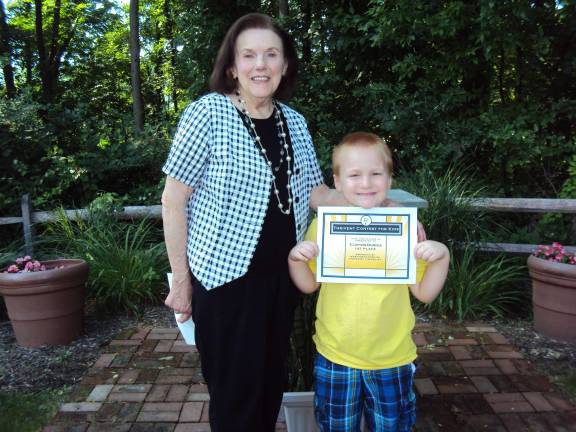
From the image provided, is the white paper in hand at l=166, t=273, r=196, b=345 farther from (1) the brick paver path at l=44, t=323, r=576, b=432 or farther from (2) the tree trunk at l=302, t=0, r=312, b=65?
(2) the tree trunk at l=302, t=0, r=312, b=65

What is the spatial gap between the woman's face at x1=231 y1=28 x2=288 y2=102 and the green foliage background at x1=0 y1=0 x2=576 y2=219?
12.6ft

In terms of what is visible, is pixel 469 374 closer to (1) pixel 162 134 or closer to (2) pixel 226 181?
(2) pixel 226 181

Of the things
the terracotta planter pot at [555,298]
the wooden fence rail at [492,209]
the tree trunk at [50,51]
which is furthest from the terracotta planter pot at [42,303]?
the tree trunk at [50,51]

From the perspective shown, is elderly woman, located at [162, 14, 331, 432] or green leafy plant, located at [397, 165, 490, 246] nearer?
elderly woman, located at [162, 14, 331, 432]

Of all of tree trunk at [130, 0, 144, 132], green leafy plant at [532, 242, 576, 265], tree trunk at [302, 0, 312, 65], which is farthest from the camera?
tree trunk at [130, 0, 144, 132]

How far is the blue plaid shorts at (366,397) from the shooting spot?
173 cm

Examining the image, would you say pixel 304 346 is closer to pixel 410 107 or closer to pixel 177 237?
pixel 177 237

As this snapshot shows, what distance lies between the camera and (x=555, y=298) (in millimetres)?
3688

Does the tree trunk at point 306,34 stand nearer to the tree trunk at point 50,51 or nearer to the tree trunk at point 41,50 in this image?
the tree trunk at point 50,51

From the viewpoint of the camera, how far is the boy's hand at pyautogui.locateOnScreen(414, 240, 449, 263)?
1617 mm

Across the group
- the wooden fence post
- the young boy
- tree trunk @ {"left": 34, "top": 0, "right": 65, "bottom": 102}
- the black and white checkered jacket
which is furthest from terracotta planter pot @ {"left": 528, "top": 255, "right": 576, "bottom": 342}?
tree trunk @ {"left": 34, "top": 0, "right": 65, "bottom": 102}

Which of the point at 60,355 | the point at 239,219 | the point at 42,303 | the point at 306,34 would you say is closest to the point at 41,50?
the point at 306,34

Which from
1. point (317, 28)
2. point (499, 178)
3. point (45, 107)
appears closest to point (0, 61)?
point (45, 107)

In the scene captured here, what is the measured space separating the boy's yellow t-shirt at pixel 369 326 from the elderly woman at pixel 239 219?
7.4 inches
